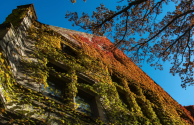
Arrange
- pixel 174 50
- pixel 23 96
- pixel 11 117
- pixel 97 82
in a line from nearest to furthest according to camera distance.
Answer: pixel 11 117, pixel 23 96, pixel 97 82, pixel 174 50

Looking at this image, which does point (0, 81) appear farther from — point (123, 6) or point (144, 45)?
point (144, 45)

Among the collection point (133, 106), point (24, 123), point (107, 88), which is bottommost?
point (24, 123)

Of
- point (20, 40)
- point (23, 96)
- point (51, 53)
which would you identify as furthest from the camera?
point (51, 53)

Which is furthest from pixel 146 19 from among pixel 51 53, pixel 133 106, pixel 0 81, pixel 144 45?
pixel 0 81

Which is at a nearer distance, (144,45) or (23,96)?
(23,96)

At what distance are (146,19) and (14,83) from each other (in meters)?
7.50

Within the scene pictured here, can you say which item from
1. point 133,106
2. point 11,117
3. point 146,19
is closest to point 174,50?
point 146,19

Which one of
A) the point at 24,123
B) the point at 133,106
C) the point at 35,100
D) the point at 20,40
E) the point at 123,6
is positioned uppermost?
the point at 123,6

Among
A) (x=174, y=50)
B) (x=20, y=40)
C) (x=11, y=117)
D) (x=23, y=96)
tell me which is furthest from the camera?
(x=174, y=50)

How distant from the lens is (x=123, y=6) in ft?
25.8

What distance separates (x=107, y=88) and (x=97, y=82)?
0.73 meters

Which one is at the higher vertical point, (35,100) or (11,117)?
(35,100)

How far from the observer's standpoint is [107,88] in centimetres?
802

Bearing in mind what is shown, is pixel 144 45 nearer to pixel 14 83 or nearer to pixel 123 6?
pixel 123 6
